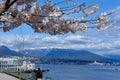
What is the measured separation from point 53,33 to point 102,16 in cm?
81

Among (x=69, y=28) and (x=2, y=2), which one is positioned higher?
(x=2, y=2)

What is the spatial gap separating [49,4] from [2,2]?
75 centimetres

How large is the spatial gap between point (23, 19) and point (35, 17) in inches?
8.1

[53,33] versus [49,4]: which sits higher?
[49,4]

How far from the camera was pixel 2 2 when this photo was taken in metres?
6.68

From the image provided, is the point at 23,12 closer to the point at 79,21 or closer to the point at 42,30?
the point at 42,30

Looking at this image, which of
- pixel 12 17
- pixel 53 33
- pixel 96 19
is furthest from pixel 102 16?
pixel 12 17

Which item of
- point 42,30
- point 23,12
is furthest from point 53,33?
point 23,12

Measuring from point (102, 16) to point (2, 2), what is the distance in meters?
1.55

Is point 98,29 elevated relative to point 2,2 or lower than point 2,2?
lower

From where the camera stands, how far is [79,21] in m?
6.59

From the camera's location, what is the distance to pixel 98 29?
6645 millimetres

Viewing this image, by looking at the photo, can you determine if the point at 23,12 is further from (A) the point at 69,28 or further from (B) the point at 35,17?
(A) the point at 69,28

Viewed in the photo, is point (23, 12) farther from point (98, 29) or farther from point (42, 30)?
point (98, 29)
